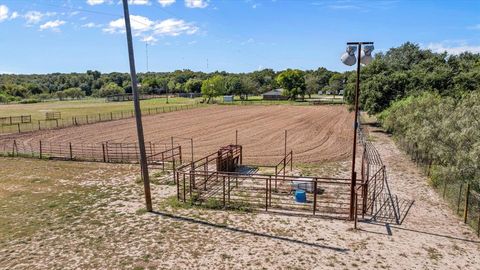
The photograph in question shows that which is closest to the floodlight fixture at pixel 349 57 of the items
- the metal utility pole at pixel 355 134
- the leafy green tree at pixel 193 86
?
the metal utility pole at pixel 355 134

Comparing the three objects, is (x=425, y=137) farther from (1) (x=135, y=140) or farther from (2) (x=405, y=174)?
(1) (x=135, y=140)

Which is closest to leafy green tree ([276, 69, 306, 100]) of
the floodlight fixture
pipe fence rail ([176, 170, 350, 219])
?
pipe fence rail ([176, 170, 350, 219])

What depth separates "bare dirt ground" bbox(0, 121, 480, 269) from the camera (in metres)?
9.04

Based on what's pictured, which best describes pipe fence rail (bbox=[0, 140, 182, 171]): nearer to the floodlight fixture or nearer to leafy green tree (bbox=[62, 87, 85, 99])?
the floodlight fixture

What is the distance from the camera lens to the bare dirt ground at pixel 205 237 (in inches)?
356

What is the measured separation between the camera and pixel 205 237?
10.6 meters

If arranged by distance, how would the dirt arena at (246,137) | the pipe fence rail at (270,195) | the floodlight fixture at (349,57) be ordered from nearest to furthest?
Result: the floodlight fixture at (349,57) → the pipe fence rail at (270,195) → the dirt arena at (246,137)

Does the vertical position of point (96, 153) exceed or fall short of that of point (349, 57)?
it falls short

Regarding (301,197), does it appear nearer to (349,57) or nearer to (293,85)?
(349,57)

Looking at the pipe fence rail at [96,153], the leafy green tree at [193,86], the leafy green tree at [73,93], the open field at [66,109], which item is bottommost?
the pipe fence rail at [96,153]

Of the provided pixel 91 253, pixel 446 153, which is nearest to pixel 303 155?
pixel 446 153

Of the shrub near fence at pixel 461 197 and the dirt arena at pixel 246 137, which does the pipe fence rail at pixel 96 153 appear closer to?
the dirt arena at pixel 246 137

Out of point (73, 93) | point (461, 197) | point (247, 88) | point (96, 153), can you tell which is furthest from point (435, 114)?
point (73, 93)

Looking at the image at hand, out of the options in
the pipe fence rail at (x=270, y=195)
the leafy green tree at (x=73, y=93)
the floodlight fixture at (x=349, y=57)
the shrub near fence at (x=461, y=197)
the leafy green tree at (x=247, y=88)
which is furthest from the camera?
the leafy green tree at (x=73, y=93)
